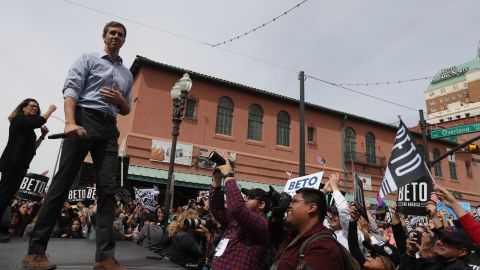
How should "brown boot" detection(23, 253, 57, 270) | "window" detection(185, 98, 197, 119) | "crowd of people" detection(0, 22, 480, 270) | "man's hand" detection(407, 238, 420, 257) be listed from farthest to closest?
"window" detection(185, 98, 197, 119)
"man's hand" detection(407, 238, 420, 257)
"crowd of people" detection(0, 22, 480, 270)
"brown boot" detection(23, 253, 57, 270)

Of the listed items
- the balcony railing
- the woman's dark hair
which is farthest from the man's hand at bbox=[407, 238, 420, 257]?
the balcony railing

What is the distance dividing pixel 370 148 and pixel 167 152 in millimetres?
17159

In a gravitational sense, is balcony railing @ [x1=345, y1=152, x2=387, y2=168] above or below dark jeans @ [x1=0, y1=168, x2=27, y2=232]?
above

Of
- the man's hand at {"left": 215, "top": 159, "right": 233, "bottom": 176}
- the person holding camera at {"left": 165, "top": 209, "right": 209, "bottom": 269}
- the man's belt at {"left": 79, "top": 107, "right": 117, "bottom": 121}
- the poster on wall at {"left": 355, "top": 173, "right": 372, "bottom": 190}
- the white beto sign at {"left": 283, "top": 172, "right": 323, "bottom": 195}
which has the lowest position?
the person holding camera at {"left": 165, "top": 209, "right": 209, "bottom": 269}

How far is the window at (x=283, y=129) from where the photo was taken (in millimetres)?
24594

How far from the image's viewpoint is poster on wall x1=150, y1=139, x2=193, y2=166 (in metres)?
19.9

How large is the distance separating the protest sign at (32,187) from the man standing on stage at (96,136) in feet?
29.7

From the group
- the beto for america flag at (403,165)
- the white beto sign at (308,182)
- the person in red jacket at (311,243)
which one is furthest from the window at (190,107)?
the person in red jacket at (311,243)

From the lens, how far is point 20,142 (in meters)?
4.05

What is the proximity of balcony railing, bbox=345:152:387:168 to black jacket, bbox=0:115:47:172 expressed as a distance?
82.2 ft

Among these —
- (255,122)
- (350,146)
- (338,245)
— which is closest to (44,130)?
(338,245)

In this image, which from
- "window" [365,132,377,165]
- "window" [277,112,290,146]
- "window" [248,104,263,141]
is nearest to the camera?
"window" [248,104,263,141]

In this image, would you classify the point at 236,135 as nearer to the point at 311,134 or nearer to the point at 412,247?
the point at 311,134

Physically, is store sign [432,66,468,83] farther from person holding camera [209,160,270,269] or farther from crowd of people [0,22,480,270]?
person holding camera [209,160,270,269]
